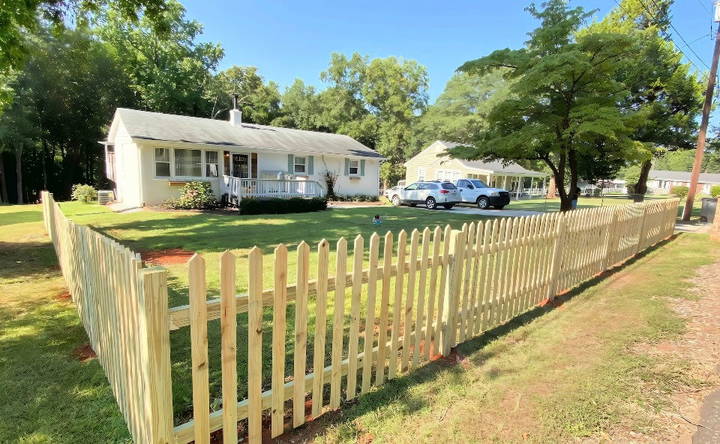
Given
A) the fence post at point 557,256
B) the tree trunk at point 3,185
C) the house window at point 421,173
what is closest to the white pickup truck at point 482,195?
the house window at point 421,173

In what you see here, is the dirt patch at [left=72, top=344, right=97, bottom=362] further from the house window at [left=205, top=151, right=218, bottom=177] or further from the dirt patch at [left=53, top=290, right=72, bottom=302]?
the house window at [left=205, top=151, right=218, bottom=177]

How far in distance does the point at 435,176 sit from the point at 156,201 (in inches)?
986

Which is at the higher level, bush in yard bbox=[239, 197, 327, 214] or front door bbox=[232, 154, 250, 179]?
front door bbox=[232, 154, 250, 179]

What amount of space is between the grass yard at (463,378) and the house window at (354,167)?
Answer: 19.0m

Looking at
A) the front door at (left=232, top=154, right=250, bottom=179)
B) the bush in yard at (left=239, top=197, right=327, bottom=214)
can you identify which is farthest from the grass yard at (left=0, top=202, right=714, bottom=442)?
the front door at (left=232, top=154, right=250, bottom=179)

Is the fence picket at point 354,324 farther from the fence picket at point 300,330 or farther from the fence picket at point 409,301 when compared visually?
the fence picket at point 409,301

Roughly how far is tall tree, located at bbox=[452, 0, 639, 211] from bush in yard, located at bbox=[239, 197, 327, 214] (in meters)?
7.14

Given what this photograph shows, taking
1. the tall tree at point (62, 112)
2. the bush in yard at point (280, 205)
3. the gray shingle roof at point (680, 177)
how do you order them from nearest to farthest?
1. the bush in yard at point (280, 205)
2. the tall tree at point (62, 112)
3. the gray shingle roof at point (680, 177)

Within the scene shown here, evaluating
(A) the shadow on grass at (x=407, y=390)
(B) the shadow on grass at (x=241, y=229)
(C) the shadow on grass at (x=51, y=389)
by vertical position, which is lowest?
(C) the shadow on grass at (x=51, y=389)

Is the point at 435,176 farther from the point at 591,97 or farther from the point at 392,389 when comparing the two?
the point at 392,389

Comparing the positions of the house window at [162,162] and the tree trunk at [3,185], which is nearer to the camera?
the house window at [162,162]

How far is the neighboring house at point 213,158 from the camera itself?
1633 centimetres

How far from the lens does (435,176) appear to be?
35.1 m

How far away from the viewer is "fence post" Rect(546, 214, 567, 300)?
4906mm
